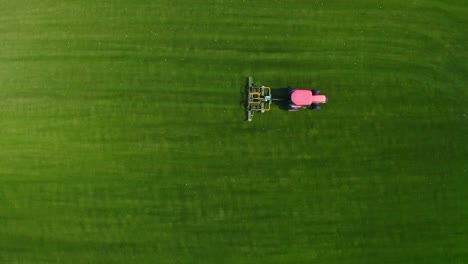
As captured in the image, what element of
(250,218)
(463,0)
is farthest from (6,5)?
(463,0)

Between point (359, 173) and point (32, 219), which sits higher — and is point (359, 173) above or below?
above

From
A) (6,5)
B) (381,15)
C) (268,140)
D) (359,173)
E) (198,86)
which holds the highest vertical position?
(6,5)

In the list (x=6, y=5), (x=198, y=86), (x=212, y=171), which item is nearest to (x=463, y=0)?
(x=198, y=86)

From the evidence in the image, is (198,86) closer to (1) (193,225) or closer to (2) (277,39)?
(2) (277,39)

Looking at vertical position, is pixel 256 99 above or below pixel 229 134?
above

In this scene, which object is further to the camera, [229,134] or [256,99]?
[229,134]

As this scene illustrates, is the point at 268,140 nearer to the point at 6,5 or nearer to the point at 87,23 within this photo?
the point at 87,23
